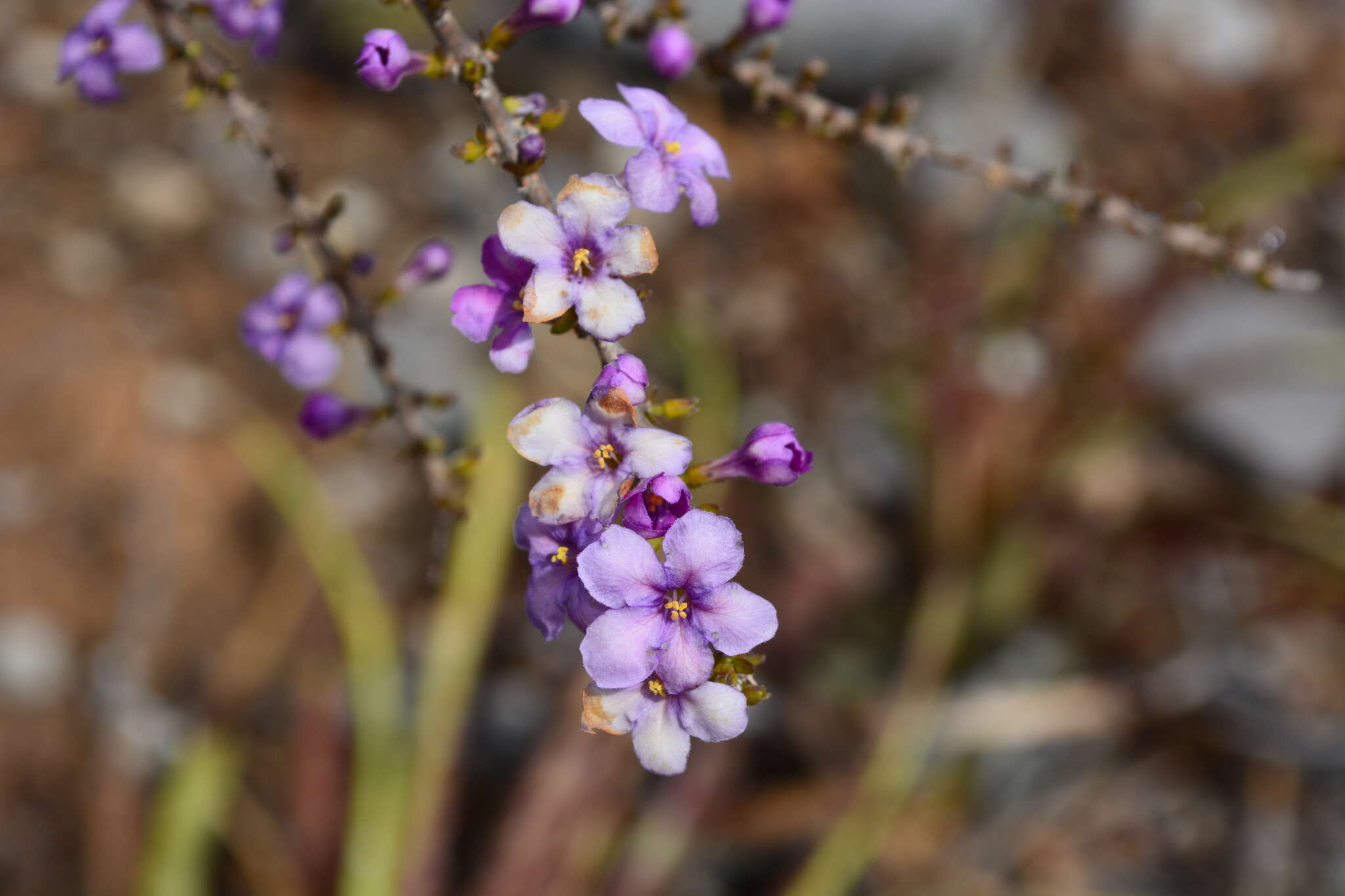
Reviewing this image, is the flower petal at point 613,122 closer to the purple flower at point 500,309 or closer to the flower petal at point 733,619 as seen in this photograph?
the purple flower at point 500,309

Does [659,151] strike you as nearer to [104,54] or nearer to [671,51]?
[671,51]

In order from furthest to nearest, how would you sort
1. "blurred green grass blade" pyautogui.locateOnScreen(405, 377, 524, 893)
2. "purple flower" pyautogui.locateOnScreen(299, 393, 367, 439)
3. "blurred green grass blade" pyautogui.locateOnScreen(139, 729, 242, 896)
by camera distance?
1. "blurred green grass blade" pyautogui.locateOnScreen(405, 377, 524, 893)
2. "blurred green grass blade" pyautogui.locateOnScreen(139, 729, 242, 896)
3. "purple flower" pyautogui.locateOnScreen(299, 393, 367, 439)

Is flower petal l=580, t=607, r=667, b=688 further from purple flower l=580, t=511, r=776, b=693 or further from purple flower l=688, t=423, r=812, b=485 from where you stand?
purple flower l=688, t=423, r=812, b=485

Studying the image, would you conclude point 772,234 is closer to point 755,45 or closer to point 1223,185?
point 755,45

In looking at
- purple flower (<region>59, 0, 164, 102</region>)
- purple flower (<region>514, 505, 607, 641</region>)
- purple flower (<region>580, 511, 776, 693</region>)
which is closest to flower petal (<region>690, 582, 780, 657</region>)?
purple flower (<region>580, 511, 776, 693</region>)

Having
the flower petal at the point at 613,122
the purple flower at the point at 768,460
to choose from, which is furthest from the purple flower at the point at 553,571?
the flower petal at the point at 613,122

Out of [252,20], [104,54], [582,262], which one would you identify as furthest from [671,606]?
[104,54]
